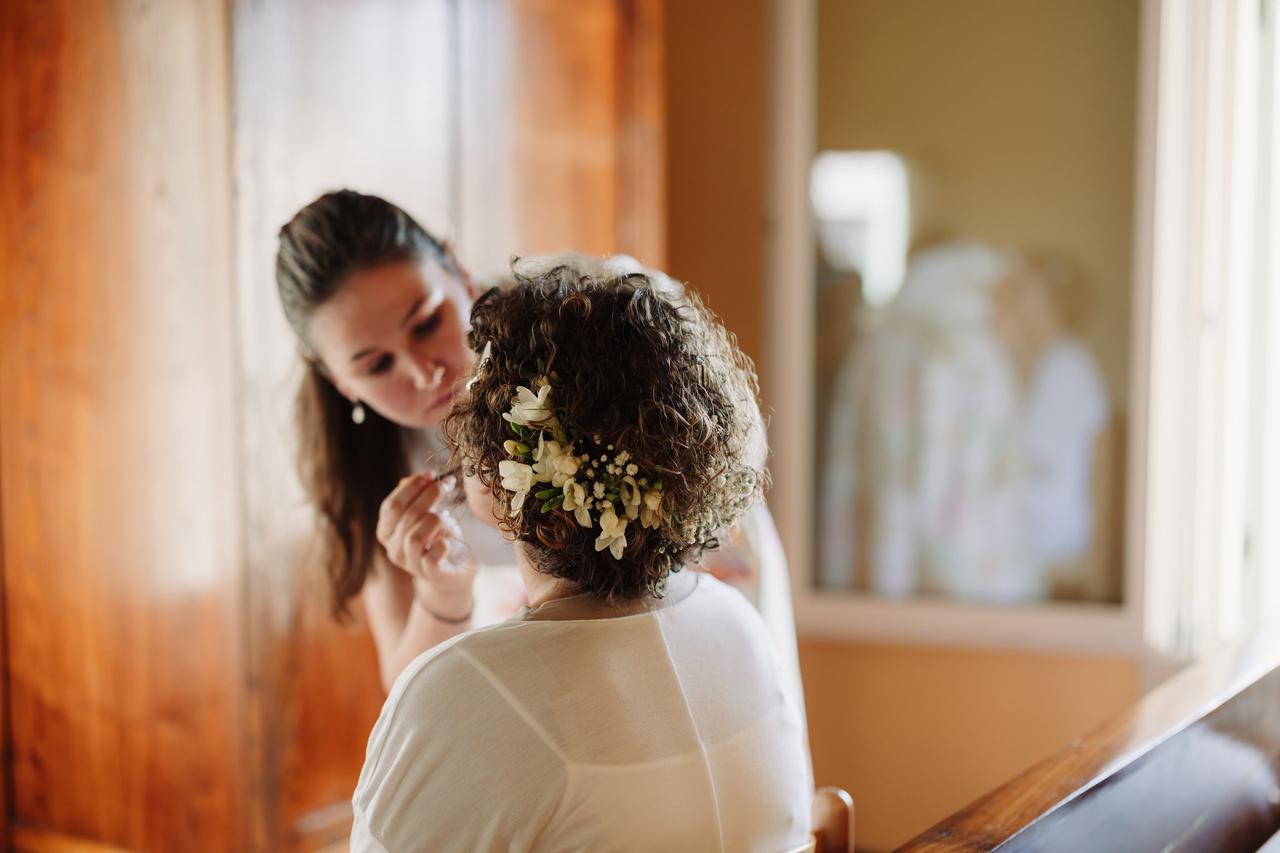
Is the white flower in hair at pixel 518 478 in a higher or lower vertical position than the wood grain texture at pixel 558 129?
lower

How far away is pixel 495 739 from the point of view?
0.98 meters

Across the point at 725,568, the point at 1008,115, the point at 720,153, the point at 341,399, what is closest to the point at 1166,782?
the point at 725,568

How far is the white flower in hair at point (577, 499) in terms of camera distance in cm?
102

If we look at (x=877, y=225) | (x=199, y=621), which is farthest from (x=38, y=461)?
(x=877, y=225)

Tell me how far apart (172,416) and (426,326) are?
0.65 meters

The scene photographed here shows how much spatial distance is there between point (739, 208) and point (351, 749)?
5.98 feet

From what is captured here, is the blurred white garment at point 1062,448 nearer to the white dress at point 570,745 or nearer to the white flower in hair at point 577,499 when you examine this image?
the white dress at point 570,745

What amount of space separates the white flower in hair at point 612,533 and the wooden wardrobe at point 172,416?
818 mm

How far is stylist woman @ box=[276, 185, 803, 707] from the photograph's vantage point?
143cm

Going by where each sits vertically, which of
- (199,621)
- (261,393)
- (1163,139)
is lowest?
(199,621)

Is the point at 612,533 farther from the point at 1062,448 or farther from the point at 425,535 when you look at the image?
the point at 1062,448

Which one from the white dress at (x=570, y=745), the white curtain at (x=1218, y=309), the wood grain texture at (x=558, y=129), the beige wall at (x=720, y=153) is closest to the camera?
the white dress at (x=570, y=745)

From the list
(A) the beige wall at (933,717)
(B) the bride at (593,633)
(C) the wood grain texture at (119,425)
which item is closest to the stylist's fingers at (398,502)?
(B) the bride at (593,633)

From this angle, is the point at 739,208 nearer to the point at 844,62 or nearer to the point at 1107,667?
the point at 844,62
